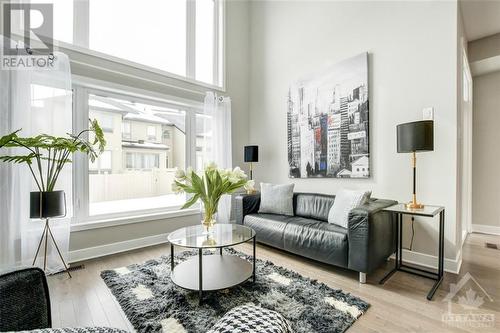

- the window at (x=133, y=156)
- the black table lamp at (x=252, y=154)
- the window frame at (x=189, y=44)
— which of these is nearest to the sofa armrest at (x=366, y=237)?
the black table lamp at (x=252, y=154)

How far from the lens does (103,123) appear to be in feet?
10.4

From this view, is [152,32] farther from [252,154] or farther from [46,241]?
[46,241]

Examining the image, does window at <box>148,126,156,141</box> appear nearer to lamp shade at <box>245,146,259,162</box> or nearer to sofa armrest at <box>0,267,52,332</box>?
lamp shade at <box>245,146,259,162</box>

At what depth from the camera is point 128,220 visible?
3143mm

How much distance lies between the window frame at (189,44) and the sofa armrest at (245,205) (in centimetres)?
194

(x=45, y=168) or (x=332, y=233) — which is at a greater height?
(x=45, y=168)

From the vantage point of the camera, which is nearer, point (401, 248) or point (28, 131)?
point (28, 131)

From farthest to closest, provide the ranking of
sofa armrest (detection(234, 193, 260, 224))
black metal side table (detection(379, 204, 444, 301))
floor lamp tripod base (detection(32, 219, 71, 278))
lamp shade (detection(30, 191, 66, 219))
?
sofa armrest (detection(234, 193, 260, 224)) → floor lamp tripod base (detection(32, 219, 71, 278)) → lamp shade (detection(30, 191, 66, 219)) → black metal side table (detection(379, 204, 444, 301))

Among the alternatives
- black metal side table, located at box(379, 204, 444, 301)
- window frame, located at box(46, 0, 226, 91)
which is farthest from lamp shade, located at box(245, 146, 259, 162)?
black metal side table, located at box(379, 204, 444, 301)

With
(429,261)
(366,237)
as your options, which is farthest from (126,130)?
(429,261)

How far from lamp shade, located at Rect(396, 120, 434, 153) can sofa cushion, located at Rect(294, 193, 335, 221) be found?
1.14m

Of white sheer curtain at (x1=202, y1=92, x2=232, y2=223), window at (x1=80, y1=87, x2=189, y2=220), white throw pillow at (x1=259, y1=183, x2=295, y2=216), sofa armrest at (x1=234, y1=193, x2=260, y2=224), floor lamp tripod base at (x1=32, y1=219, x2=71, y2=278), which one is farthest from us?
white sheer curtain at (x1=202, y1=92, x2=232, y2=223)

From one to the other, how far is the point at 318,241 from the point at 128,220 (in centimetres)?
239

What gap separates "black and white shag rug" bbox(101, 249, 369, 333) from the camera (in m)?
1.59
